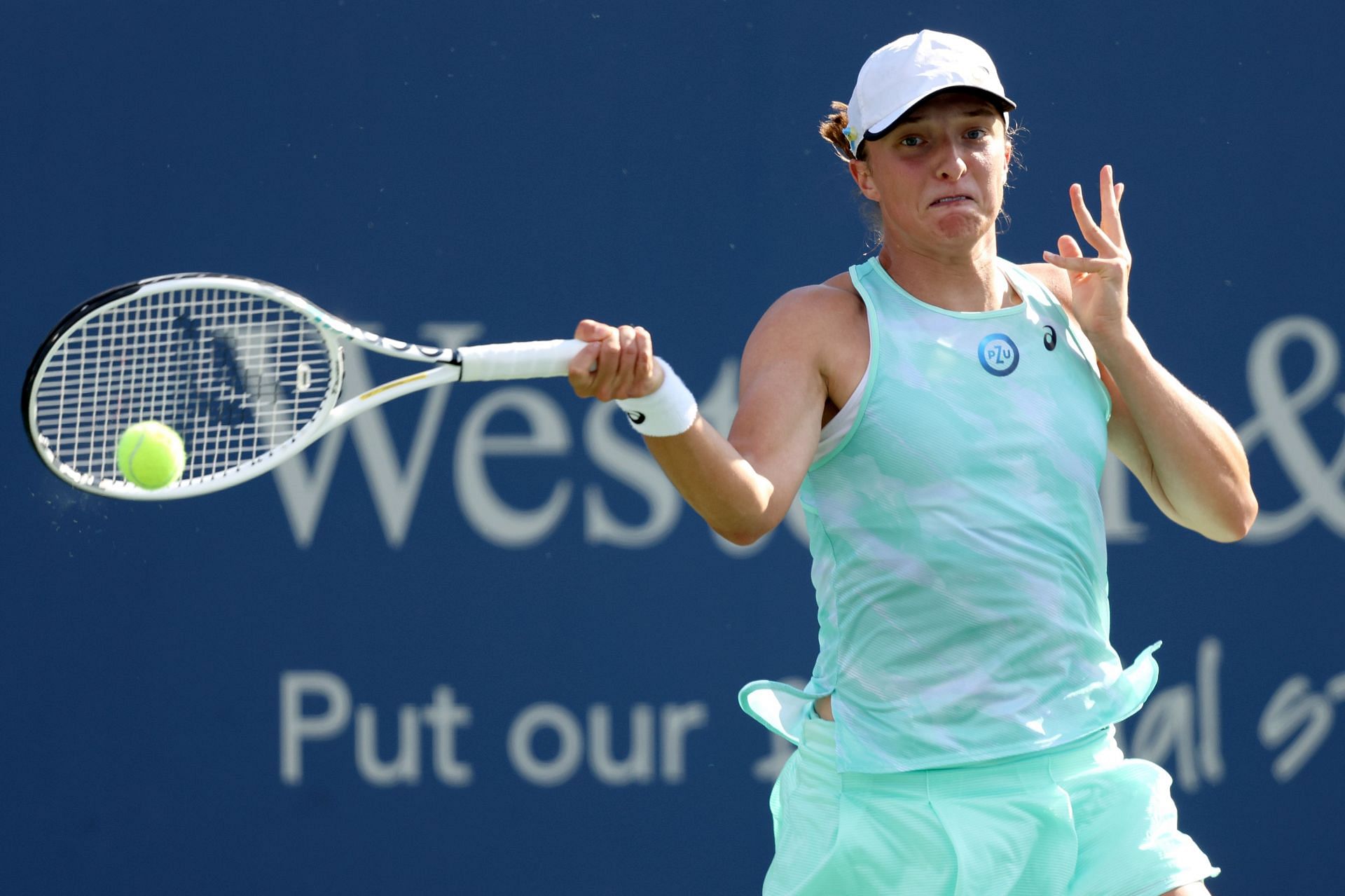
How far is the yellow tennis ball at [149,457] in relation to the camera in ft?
7.04

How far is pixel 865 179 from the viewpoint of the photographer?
231cm

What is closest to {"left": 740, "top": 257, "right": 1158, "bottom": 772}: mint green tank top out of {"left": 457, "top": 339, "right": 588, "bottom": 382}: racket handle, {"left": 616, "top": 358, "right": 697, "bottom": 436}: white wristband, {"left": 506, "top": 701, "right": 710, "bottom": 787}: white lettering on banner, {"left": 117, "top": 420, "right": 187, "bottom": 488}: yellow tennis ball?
{"left": 616, "top": 358, "right": 697, "bottom": 436}: white wristband

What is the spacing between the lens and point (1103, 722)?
7.06ft

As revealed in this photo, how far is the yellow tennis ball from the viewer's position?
2145 millimetres

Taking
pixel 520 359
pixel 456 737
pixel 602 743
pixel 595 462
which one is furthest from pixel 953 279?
pixel 456 737

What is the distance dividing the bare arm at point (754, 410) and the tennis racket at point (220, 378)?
69mm

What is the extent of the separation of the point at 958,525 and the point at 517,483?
1648mm

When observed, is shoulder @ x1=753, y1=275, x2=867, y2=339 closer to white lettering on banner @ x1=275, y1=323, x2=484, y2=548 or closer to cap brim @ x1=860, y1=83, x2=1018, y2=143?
cap brim @ x1=860, y1=83, x2=1018, y2=143

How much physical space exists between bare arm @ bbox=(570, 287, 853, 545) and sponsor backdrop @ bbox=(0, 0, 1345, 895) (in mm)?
1457

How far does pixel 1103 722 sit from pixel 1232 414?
1.72 meters

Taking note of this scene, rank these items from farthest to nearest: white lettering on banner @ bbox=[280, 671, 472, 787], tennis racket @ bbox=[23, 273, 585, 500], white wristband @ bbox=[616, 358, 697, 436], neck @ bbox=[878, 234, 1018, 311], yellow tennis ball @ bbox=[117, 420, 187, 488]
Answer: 1. white lettering on banner @ bbox=[280, 671, 472, 787]
2. neck @ bbox=[878, 234, 1018, 311]
3. yellow tennis ball @ bbox=[117, 420, 187, 488]
4. tennis racket @ bbox=[23, 273, 585, 500]
5. white wristband @ bbox=[616, 358, 697, 436]

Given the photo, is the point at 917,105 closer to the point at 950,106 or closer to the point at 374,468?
the point at 950,106

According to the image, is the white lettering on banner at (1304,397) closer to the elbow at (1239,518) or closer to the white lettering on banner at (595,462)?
the white lettering on banner at (595,462)

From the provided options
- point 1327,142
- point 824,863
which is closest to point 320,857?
point 824,863
